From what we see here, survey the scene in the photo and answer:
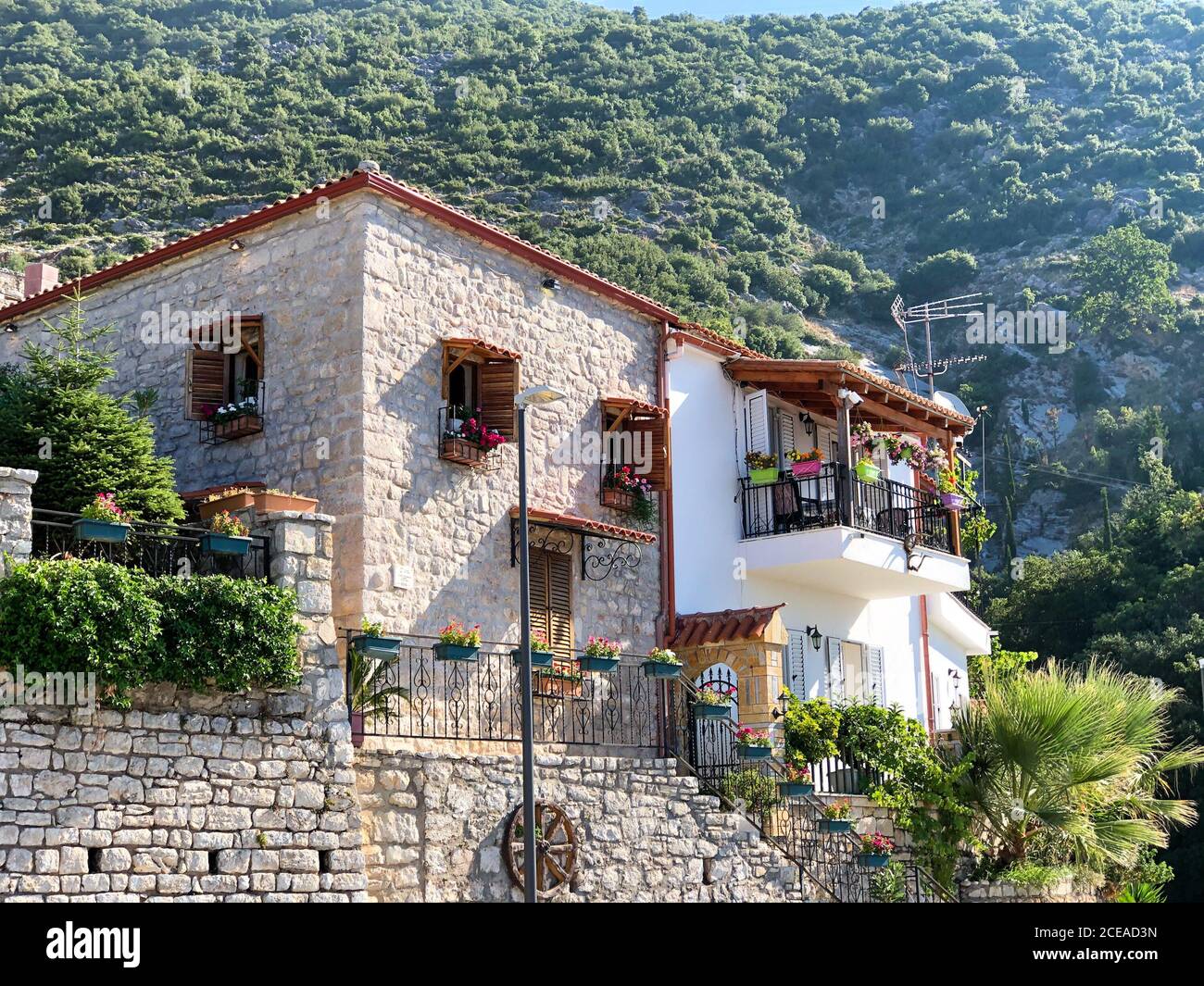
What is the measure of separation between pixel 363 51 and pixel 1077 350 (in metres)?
33.2

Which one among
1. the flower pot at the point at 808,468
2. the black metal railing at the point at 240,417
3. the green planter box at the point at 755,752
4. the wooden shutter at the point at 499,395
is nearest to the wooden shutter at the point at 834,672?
the flower pot at the point at 808,468

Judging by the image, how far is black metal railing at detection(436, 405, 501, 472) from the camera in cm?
1667

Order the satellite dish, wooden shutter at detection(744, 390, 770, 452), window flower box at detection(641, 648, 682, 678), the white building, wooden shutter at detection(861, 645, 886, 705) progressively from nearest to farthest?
window flower box at detection(641, 648, 682, 678) < the white building < wooden shutter at detection(744, 390, 770, 452) < wooden shutter at detection(861, 645, 886, 705) < the satellite dish

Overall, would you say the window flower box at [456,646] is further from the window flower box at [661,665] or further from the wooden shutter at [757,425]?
the wooden shutter at [757,425]

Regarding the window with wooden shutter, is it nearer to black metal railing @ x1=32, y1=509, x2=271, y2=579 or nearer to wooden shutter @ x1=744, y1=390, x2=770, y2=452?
wooden shutter @ x1=744, y1=390, x2=770, y2=452

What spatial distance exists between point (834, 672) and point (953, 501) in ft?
11.5

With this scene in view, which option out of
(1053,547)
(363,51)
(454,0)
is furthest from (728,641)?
(454,0)

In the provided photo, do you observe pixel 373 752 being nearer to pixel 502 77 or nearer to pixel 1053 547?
pixel 1053 547

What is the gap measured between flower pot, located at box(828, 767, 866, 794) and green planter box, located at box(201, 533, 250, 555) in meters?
10.5

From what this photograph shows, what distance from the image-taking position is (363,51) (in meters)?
60.4

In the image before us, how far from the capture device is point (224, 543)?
12.4 meters

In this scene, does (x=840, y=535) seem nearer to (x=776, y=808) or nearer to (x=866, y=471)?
(x=866, y=471)

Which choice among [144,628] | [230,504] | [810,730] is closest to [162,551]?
[230,504]

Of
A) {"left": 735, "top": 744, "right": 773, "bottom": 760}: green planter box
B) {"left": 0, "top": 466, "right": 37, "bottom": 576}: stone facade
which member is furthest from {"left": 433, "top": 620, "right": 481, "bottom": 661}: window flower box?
{"left": 0, "top": 466, "right": 37, "bottom": 576}: stone facade
